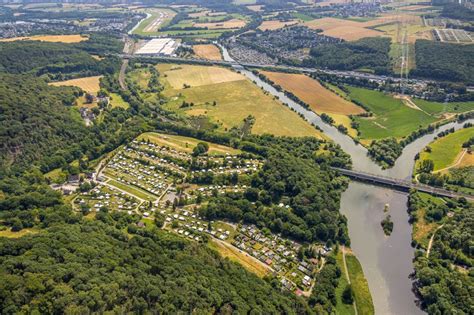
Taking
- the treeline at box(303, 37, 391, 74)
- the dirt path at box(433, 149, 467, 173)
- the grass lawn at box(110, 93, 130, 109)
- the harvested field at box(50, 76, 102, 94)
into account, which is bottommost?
the dirt path at box(433, 149, 467, 173)

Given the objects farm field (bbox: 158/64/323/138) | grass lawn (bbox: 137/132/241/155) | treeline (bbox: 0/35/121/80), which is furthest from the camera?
treeline (bbox: 0/35/121/80)

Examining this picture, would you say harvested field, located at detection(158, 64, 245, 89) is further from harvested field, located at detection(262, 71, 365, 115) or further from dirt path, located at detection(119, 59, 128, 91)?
harvested field, located at detection(262, 71, 365, 115)

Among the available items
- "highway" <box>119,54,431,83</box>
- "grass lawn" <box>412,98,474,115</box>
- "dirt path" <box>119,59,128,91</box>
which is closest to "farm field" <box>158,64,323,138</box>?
"highway" <box>119,54,431,83</box>

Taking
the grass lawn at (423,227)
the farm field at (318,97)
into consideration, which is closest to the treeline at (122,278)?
the grass lawn at (423,227)

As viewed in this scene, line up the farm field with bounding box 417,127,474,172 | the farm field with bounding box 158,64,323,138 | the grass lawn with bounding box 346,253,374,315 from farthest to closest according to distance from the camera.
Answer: the farm field with bounding box 158,64,323,138 < the farm field with bounding box 417,127,474,172 < the grass lawn with bounding box 346,253,374,315

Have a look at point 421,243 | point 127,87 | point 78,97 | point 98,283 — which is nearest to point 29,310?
point 98,283

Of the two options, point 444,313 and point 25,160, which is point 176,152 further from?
point 444,313

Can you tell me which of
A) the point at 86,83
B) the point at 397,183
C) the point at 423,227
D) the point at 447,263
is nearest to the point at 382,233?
the point at 423,227
